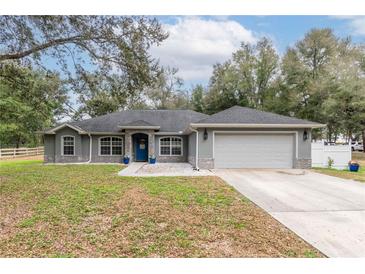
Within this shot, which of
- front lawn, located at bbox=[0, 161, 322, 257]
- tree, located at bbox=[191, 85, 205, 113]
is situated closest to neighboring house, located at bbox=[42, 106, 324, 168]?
front lawn, located at bbox=[0, 161, 322, 257]

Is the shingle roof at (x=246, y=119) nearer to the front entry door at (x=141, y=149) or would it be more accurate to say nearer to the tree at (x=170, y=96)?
the front entry door at (x=141, y=149)

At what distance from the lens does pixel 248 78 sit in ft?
108

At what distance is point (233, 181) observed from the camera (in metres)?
9.90

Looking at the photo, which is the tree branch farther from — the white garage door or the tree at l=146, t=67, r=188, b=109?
the tree at l=146, t=67, r=188, b=109

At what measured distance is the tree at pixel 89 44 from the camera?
780 cm

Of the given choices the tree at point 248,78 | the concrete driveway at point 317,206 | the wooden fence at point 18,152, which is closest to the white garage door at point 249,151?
the concrete driveway at point 317,206

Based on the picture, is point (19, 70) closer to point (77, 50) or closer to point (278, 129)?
point (77, 50)

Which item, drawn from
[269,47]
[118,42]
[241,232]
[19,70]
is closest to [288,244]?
[241,232]

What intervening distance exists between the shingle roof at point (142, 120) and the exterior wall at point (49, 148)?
1.68 meters

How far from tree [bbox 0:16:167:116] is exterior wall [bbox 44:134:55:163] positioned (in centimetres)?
928

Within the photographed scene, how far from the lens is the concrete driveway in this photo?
425 centimetres

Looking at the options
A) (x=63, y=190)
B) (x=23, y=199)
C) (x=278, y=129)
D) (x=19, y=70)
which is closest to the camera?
(x=23, y=199)

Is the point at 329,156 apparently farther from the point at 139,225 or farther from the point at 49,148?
the point at 49,148
